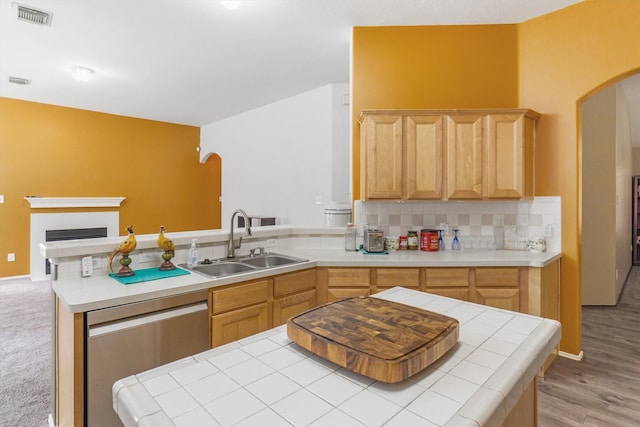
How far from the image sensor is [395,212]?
10.6ft

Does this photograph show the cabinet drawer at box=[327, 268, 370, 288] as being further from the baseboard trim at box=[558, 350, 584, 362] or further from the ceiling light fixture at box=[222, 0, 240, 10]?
the ceiling light fixture at box=[222, 0, 240, 10]

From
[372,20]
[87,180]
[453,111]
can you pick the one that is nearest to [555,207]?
[453,111]

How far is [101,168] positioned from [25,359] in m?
4.24

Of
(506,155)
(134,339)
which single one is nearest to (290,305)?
(134,339)

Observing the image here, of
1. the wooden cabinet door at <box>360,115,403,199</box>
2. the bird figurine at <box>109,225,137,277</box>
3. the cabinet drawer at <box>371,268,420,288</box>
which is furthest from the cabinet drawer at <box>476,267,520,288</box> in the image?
the bird figurine at <box>109,225,137,277</box>

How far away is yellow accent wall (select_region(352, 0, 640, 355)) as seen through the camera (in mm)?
2713

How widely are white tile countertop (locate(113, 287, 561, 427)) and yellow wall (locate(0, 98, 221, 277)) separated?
20.9 feet

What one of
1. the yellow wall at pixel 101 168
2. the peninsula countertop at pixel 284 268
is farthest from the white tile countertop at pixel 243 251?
the yellow wall at pixel 101 168

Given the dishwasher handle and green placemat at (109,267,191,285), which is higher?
green placemat at (109,267,191,285)

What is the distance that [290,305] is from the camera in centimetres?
249

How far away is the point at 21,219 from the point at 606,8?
7.65 metres

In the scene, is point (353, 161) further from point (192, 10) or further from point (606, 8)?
point (606, 8)

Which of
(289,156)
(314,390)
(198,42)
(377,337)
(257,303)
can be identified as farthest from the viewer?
(289,156)

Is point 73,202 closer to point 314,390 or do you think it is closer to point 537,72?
point 314,390
